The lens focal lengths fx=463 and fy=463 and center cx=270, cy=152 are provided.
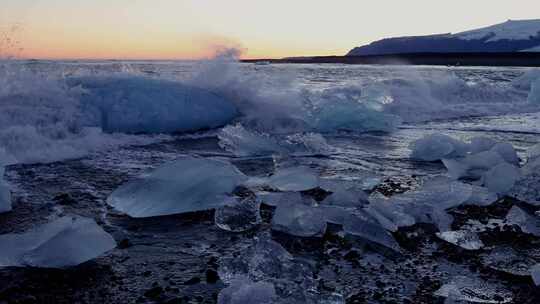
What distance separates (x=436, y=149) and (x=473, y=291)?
10.0ft

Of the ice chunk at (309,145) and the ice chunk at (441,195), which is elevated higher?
the ice chunk at (441,195)

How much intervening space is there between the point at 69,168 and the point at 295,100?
4.45 metres

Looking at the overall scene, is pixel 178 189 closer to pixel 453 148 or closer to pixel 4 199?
pixel 4 199

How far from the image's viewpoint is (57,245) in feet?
6.88

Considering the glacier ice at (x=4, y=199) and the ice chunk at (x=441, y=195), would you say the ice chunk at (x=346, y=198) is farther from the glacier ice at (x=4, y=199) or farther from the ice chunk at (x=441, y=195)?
the glacier ice at (x=4, y=199)

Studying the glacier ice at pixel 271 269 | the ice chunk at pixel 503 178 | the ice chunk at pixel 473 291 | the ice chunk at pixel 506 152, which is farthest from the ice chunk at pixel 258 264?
the ice chunk at pixel 506 152

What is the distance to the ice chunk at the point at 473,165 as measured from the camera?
398 centimetres

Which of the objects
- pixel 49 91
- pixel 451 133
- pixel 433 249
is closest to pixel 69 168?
pixel 49 91

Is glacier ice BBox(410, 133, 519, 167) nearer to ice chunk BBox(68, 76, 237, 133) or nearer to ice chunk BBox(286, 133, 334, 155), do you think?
ice chunk BBox(286, 133, 334, 155)

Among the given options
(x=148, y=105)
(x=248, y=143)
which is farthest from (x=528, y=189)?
(x=148, y=105)

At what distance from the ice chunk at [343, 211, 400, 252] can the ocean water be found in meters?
0.11

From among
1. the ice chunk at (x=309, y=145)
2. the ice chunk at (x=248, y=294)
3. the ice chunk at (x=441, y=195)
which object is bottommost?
the ice chunk at (x=309, y=145)

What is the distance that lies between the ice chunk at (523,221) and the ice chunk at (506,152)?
1.63 meters

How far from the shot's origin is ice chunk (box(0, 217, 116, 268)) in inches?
80.6
